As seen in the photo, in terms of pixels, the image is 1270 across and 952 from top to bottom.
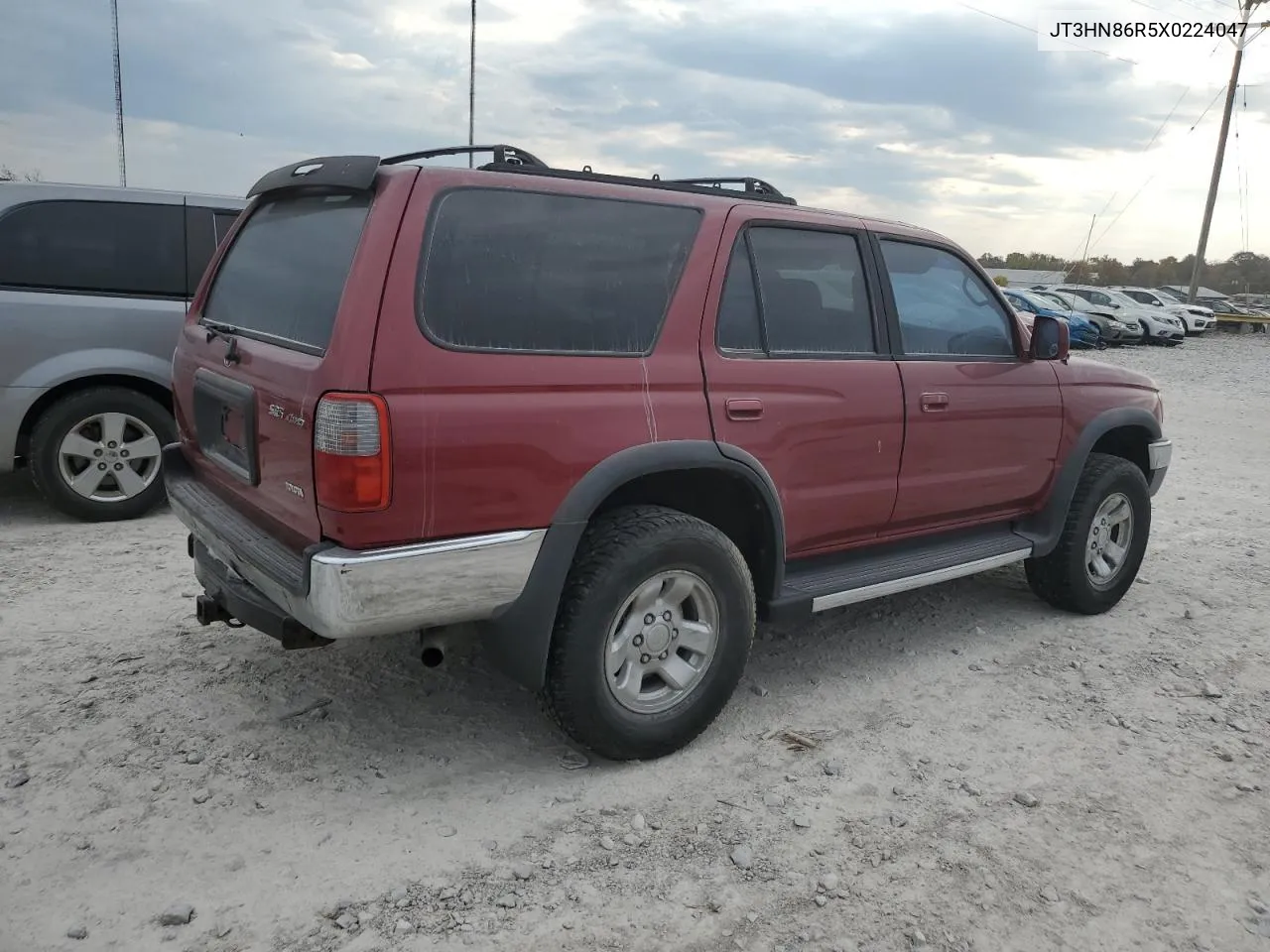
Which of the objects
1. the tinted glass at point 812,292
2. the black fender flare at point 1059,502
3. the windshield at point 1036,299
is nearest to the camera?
the tinted glass at point 812,292

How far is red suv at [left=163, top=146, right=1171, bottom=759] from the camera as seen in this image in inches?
108

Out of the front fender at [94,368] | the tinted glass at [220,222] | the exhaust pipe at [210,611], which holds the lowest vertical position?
the exhaust pipe at [210,611]

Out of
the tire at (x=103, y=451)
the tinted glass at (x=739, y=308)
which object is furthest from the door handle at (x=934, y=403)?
the tire at (x=103, y=451)

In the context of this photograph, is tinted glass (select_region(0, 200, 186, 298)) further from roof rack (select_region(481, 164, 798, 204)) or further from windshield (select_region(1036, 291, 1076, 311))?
windshield (select_region(1036, 291, 1076, 311))

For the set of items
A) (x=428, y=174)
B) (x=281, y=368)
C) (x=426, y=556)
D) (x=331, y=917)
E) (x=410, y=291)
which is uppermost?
(x=428, y=174)

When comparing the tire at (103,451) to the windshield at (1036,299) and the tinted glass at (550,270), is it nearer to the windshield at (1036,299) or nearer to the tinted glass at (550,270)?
the tinted glass at (550,270)

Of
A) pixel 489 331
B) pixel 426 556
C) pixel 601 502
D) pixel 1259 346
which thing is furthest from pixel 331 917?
pixel 1259 346

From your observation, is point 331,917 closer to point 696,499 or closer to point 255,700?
point 255,700

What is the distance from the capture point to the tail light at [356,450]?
265 centimetres

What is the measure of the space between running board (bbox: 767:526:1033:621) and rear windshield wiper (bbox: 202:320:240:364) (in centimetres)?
202

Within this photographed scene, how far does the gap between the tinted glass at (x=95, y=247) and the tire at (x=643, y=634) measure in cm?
418

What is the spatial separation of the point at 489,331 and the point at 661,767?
1543mm

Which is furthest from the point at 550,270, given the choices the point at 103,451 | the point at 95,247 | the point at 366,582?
the point at 95,247

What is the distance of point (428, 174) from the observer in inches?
114
